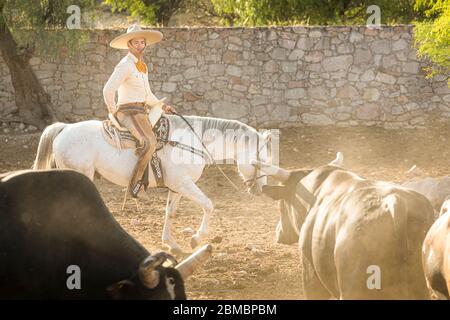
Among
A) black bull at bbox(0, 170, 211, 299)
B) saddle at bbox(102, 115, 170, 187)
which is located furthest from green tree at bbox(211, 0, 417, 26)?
black bull at bbox(0, 170, 211, 299)

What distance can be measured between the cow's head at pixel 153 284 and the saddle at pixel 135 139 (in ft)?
17.3

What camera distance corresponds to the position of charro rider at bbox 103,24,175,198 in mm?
10516

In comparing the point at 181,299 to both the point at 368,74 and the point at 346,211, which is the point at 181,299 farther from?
the point at 368,74

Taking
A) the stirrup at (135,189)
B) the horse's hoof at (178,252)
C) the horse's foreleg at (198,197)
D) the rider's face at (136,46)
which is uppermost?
the rider's face at (136,46)

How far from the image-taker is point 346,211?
6.40 metres

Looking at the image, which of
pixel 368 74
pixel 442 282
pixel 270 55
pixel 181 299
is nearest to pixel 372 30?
pixel 368 74

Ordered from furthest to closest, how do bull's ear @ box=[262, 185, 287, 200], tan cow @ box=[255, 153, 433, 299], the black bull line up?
1. bull's ear @ box=[262, 185, 287, 200]
2. tan cow @ box=[255, 153, 433, 299]
3. the black bull

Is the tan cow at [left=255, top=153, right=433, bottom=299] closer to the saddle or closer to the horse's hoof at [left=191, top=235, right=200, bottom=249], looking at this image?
the horse's hoof at [left=191, top=235, right=200, bottom=249]

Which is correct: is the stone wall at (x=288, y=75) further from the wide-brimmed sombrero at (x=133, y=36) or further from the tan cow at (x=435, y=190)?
the tan cow at (x=435, y=190)

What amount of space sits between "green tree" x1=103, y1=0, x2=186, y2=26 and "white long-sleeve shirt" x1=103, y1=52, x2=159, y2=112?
18771 millimetres

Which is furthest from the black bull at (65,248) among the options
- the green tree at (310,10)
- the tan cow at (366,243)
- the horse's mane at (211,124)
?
the green tree at (310,10)

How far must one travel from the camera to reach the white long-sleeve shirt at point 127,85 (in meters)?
10.5

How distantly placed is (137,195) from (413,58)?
1082cm

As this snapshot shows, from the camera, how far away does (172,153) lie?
1101 centimetres
